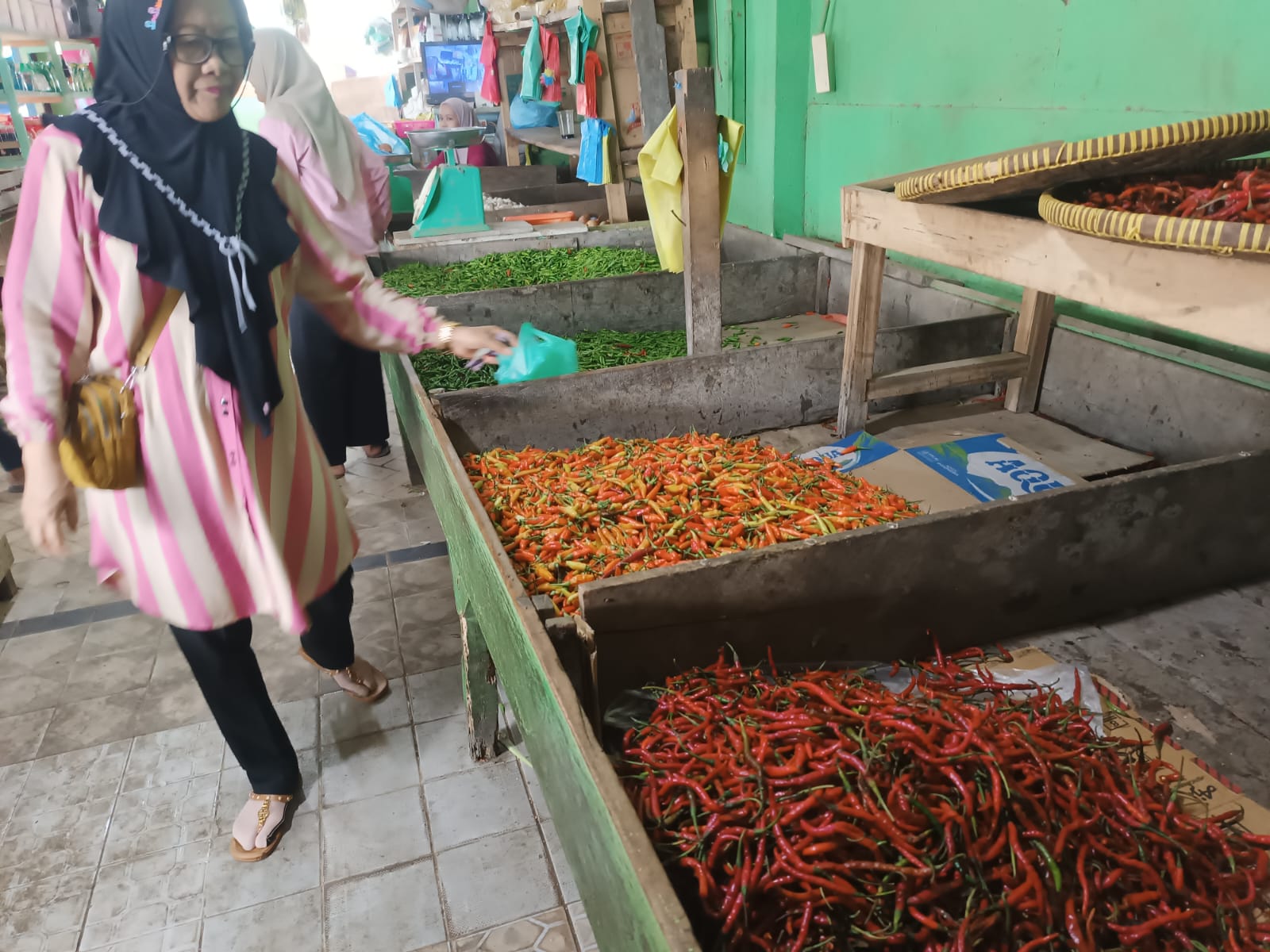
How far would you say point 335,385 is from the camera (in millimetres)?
4500

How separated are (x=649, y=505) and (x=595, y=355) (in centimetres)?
189

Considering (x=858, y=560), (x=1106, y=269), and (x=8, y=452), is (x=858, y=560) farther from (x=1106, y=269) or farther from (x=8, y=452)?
(x=8, y=452)

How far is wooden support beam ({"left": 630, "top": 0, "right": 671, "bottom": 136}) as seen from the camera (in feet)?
21.4

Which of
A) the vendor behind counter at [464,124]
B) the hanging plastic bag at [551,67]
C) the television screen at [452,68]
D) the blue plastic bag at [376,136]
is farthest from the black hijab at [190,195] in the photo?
the television screen at [452,68]

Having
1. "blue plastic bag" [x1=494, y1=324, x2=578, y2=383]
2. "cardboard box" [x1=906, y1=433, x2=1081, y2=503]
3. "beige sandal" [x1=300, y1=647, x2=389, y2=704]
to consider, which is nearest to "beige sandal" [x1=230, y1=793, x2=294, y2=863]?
"beige sandal" [x1=300, y1=647, x2=389, y2=704]

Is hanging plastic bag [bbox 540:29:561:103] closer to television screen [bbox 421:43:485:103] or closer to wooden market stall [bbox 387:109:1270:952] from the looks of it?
television screen [bbox 421:43:485:103]

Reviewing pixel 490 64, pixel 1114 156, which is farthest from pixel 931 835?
pixel 490 64

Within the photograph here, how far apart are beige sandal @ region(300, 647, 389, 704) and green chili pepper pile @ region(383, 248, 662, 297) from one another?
9.25ft

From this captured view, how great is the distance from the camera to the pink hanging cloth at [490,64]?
8.46m

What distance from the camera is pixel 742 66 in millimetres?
6266

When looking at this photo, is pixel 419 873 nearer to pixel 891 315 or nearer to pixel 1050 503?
pixel 1050 503

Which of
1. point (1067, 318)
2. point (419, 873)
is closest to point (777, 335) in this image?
point (1067, 318)

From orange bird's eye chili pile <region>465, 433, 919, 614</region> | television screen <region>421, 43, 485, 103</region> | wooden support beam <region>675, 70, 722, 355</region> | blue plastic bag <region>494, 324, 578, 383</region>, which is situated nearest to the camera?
orange bird's eye chili pile <region>465, 433, 919, 614</region>

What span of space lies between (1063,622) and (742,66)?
211 inches
